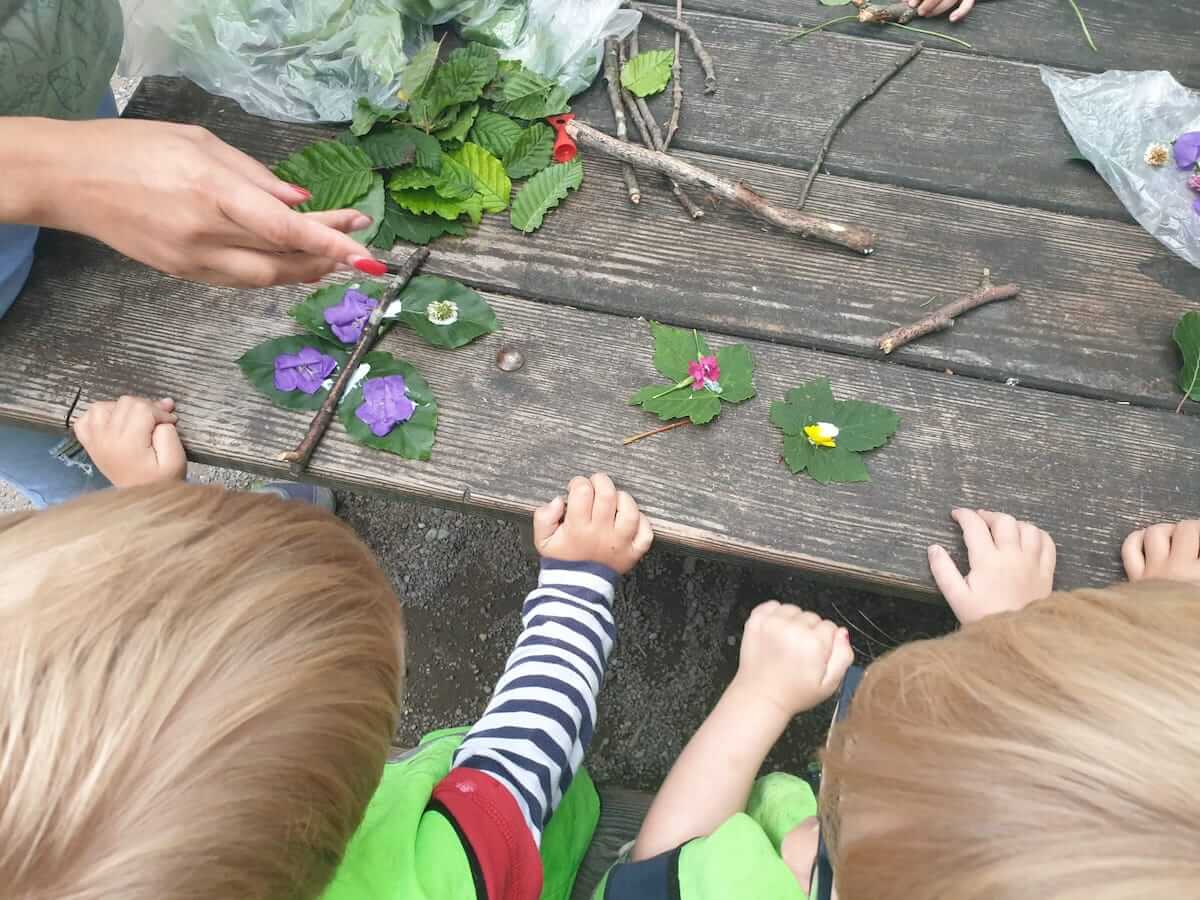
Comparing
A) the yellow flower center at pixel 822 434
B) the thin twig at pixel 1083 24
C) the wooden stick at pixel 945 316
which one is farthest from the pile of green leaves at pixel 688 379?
the thin twig at pixel 1083 24

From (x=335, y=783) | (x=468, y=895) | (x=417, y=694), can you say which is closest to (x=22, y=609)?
(x=335, y=783)

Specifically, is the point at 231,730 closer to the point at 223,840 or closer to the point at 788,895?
the point at 223,840

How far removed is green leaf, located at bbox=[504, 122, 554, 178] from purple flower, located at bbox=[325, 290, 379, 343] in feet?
1.18

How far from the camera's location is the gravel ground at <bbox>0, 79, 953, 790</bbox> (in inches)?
73.0

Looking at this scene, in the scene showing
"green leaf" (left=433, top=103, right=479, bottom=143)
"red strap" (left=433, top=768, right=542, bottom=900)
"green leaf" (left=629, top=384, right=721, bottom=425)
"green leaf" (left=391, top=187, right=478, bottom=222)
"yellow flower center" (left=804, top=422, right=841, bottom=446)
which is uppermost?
"green leaf" (left=433, top=103, right=479, bottom=143)

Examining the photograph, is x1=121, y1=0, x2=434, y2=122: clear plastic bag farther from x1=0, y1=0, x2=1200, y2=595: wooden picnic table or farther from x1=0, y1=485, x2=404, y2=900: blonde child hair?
x1=0, y1=485, x2=404, y2=900: blonde child hair

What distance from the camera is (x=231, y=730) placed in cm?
63

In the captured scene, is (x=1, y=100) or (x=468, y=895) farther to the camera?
(x=1, y=100)

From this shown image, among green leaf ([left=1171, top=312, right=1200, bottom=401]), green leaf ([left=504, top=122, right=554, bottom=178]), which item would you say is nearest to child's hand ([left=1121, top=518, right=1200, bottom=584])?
green leaf ([left=1171, top=312, right=1200, bottom=401])

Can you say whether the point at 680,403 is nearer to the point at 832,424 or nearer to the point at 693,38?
the point at 832,424

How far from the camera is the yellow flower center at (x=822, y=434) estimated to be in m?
1.12

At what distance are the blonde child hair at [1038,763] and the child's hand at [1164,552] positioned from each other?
295 mm

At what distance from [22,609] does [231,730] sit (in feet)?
0.66

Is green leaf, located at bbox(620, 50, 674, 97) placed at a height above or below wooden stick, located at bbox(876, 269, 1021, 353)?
above
